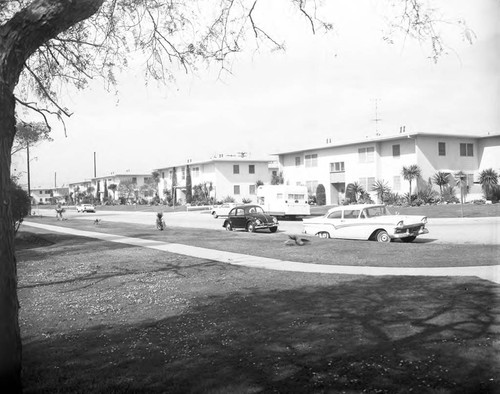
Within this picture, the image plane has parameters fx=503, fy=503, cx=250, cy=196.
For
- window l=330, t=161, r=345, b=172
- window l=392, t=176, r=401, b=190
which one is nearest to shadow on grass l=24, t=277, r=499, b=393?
window l=392, t=176, r=401, b=190

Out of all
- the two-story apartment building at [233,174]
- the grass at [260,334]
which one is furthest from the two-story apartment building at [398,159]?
the grass at [260,334]

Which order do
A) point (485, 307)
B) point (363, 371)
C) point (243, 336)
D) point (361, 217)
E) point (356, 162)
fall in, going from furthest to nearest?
1. point (356, 162)
2. point (361, 217)
3. point (485, 307)
4. point (243, 336)
5. point (363, 371)

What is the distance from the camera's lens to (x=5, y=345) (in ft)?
13.5

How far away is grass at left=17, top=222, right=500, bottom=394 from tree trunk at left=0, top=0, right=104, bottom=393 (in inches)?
26.5

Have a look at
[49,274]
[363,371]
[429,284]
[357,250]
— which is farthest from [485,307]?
[49,274]

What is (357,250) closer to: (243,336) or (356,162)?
(243,336)

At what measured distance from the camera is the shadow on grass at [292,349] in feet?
14.8

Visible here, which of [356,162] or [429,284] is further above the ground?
[356,162]

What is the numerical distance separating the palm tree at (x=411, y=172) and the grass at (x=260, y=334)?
33.7 meters

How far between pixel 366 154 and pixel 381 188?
14.8ft

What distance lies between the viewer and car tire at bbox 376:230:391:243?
17156mm

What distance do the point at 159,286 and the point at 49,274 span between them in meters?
3.58

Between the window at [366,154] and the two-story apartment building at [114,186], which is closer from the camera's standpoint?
the window at [366,154]

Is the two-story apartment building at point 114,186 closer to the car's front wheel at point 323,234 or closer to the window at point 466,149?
the window at point 466,149
